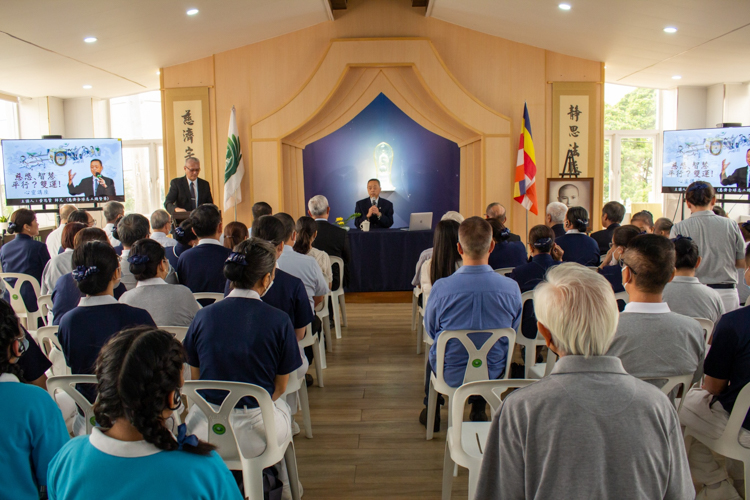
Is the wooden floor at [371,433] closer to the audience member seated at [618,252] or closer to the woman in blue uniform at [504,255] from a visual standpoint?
the woman in blue uniform at [504,255]

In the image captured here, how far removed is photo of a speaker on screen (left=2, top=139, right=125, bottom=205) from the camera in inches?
274

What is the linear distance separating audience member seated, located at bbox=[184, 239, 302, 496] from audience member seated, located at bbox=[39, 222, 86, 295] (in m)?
2.01

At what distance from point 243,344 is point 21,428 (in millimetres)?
740

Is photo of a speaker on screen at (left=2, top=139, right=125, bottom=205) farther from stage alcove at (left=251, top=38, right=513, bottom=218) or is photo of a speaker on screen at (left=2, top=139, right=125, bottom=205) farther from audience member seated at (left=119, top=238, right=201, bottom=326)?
audience member seated at (left=119, top=238, right=201, bottom=326)

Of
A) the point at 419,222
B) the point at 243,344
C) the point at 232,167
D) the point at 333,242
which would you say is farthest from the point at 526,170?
the point at 243,344

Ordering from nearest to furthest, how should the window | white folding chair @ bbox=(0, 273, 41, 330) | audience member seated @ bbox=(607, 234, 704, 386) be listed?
1. audience member seated @ bbox=(607, 234, 704, 386)
2. white folding chair @ bbox=(0, 273, 41, 330)
3. the window

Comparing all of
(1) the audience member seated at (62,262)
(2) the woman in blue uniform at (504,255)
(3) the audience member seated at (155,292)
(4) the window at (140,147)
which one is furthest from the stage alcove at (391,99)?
(3) the audience member seated at (155,292)

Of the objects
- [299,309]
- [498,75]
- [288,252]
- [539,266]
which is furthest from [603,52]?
[299,309]

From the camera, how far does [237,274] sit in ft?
6.57

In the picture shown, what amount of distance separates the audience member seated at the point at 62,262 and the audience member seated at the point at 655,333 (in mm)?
3303

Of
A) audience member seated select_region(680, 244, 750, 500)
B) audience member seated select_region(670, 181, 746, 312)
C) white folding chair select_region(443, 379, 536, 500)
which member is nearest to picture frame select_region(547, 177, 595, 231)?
audience member seated select_region(670, 181, 746, 312)

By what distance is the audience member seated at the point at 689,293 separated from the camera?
253 centimetres

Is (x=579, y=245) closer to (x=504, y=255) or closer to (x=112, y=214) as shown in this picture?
(x=504, y=255)

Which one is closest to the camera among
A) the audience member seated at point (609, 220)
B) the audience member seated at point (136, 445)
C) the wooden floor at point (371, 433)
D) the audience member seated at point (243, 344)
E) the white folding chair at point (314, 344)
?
the audience member seated at point (136, 445)
